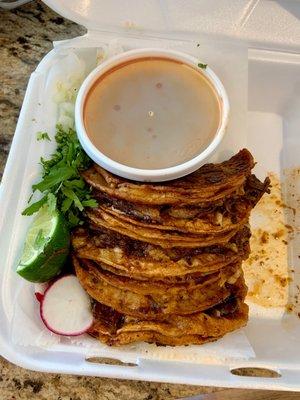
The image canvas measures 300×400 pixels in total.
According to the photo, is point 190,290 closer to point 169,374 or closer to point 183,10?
point 169,374

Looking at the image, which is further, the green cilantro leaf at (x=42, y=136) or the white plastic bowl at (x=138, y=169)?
the green cilantro leaf at (x=42, y=136)

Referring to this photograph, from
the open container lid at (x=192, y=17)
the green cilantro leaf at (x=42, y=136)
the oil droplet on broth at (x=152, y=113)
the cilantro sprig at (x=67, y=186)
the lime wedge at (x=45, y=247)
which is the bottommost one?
the lime wedge at (x=45, y=247)

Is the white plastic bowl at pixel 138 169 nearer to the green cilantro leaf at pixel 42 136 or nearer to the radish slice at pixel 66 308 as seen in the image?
the green cilantro leaf at pixel 42 136

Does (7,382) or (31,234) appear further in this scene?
(7,382)

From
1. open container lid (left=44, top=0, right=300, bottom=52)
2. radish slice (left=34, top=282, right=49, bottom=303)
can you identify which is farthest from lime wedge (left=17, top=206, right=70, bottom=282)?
open container lid (left=44, top=0, right=300, bottom=52)

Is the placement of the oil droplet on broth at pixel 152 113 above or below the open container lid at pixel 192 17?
below

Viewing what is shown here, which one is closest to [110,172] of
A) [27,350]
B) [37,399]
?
[27,350]

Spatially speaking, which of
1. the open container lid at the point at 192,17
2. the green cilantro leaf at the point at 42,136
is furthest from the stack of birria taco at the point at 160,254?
the open container lid at the point at 192,17

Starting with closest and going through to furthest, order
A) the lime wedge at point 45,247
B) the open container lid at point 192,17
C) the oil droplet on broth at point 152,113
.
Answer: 1. the lime wedge at point 45,247
2. the oil droplet on broth at point 152,113
3. the open container lid at point 192,17
